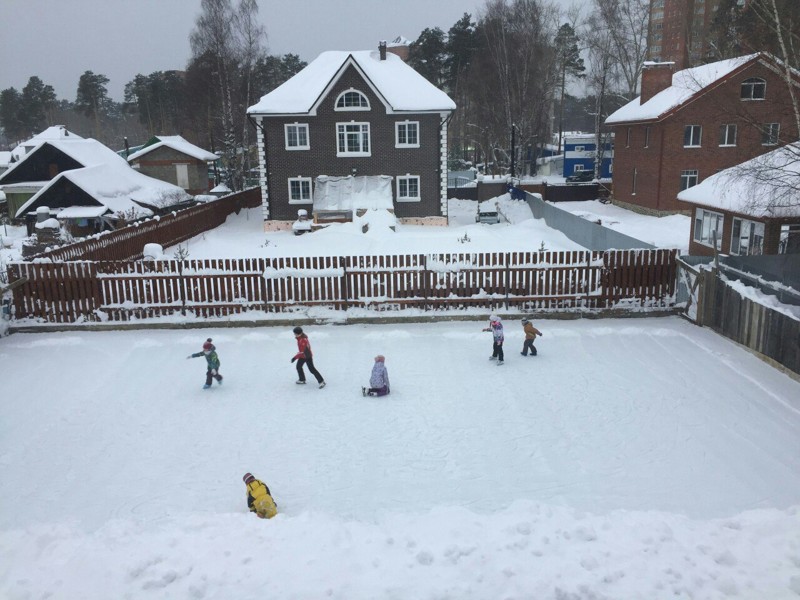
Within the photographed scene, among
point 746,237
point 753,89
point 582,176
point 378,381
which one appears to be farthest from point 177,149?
point 378,381

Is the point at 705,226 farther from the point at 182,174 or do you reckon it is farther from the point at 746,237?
the point at 182,174

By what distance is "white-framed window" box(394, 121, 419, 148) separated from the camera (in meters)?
32.6

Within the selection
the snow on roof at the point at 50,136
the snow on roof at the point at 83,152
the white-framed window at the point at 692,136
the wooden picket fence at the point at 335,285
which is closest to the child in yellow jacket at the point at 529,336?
the wooden picket fence at the point at 335,285

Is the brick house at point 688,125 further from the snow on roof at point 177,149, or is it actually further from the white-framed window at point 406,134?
the snow on roof at point 177,149

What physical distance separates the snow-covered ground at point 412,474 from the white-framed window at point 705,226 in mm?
9756

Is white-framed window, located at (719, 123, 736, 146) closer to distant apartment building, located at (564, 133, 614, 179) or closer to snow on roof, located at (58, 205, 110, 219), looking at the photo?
distant apartment building, located at (564, 133, 614, 179)

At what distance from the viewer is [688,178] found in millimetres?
33406

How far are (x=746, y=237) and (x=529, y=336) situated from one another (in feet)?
37.7

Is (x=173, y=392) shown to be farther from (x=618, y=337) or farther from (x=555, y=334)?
(x=618, y=337)

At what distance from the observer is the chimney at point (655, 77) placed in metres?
34.9

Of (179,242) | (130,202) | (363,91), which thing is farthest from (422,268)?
(130,202)

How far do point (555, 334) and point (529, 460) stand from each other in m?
5.98

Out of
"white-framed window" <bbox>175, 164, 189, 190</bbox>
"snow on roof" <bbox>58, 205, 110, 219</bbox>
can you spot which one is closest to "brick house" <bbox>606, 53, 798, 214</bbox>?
"snow on roof" <bbox>58, 205, 110, 219</bbox>

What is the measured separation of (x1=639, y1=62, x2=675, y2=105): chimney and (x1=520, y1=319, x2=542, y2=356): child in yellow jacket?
94.2 ft
